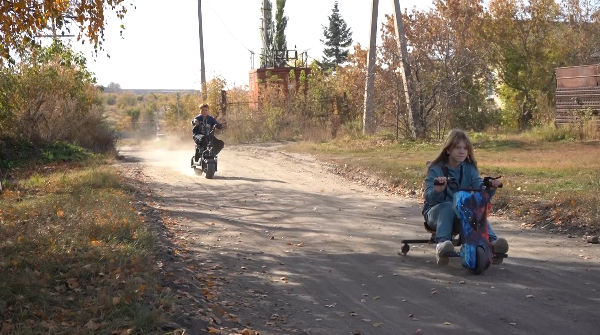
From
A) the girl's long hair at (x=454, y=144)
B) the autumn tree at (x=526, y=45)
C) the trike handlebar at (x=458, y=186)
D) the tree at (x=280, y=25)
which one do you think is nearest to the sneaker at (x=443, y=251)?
the trike handlebar at (x=458, y=186)

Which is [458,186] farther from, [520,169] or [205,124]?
[205,124]

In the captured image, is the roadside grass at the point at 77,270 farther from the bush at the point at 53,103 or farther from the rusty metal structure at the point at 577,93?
the rusty metal structure at the point at 577,93

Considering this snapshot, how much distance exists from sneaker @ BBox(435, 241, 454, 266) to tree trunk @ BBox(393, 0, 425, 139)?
2004 cm

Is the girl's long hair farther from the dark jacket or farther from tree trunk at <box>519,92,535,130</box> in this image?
tree trunk at <box>519,92,535,130</box>

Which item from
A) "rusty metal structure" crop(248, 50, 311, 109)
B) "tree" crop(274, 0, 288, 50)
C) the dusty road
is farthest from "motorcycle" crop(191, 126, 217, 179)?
"tree" crop(274, 0, 288, 50)

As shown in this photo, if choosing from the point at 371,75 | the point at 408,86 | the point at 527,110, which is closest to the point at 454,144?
the point at 408,86

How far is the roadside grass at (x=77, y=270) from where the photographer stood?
20.1 ft

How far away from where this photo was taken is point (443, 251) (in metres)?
8.20

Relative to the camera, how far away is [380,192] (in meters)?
16.1

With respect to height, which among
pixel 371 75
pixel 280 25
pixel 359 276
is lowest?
pixel 359 276

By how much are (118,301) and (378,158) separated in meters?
16.9

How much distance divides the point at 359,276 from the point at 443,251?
0.96 m

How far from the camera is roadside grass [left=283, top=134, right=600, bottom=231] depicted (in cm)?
1157

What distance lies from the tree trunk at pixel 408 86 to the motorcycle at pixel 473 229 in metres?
19.9
